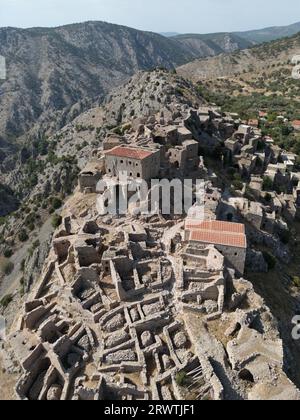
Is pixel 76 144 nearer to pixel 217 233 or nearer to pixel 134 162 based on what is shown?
pixel 134 162

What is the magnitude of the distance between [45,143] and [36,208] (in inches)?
2182

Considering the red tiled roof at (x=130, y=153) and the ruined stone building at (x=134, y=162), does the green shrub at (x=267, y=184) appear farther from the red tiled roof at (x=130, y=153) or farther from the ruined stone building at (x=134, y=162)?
the red tiled roof at (x=130, y=153)

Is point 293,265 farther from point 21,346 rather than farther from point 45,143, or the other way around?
point 45,143

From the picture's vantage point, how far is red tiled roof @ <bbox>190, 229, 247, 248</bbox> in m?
34.1

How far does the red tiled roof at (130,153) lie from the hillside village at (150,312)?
163mm

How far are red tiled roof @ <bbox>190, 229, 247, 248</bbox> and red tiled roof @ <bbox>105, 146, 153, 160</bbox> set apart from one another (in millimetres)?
14253

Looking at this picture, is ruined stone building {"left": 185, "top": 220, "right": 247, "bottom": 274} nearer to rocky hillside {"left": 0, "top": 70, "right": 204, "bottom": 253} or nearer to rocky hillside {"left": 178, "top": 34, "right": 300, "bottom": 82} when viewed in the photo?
rocky hillside {"left": 0, "top": 70, "right": 204, "bottom": 253}

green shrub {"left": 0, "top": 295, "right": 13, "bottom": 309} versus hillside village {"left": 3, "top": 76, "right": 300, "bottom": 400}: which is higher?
hillside village {"left": 3, "top": 76, "right": 300, "bottom": 400}

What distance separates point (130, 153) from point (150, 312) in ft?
75.9

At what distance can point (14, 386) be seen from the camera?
78.7ft

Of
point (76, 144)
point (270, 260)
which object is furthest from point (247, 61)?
point (270, 260)

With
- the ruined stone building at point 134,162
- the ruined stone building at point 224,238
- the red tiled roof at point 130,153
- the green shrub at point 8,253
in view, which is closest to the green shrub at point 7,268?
the green shrub at point 8,253

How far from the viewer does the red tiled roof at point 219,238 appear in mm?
34125

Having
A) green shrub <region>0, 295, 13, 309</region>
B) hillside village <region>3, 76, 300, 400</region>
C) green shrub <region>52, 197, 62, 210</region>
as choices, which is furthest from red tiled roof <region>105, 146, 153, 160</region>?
green shrub <region>52, 197, 62, 210</region>
